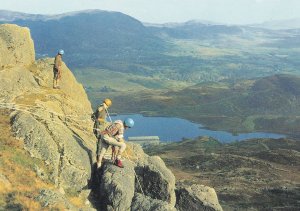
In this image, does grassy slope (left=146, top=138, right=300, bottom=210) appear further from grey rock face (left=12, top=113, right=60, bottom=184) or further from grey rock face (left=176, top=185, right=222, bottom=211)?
grey rock face (left=12, top=113, right=60, bottom=184)

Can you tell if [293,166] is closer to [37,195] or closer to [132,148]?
[132,148]

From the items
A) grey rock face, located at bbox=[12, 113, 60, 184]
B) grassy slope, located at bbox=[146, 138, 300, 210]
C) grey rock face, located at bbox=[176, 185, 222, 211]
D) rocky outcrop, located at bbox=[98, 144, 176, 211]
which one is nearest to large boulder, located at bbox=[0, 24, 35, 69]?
grey rock face, located at bbox=[12, 113, 60, 184]

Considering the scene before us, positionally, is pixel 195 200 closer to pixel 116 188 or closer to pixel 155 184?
pixel 155 184

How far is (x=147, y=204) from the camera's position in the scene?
2627cm

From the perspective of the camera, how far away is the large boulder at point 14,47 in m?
45.1

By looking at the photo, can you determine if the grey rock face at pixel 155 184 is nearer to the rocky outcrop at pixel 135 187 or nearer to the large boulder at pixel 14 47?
the rocky outcrop at pixel 135 187

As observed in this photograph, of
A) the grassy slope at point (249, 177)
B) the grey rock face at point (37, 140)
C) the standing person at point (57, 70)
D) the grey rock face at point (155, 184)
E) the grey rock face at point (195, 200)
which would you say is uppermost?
the standing person at point (57, 70)

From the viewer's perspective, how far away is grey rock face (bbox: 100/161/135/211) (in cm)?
2605

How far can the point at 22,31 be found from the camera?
50.9 m

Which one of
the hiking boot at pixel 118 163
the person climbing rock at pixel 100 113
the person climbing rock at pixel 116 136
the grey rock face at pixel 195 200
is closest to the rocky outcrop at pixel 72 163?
the grey rock face at pixel 195 200

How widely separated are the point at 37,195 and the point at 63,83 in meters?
26.0

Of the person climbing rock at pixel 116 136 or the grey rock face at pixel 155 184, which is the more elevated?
the person climbing rock at pixel 116 136

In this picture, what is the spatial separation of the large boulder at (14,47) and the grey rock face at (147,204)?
24622mm

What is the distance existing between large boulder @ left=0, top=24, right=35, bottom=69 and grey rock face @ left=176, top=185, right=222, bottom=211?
2431 cm
